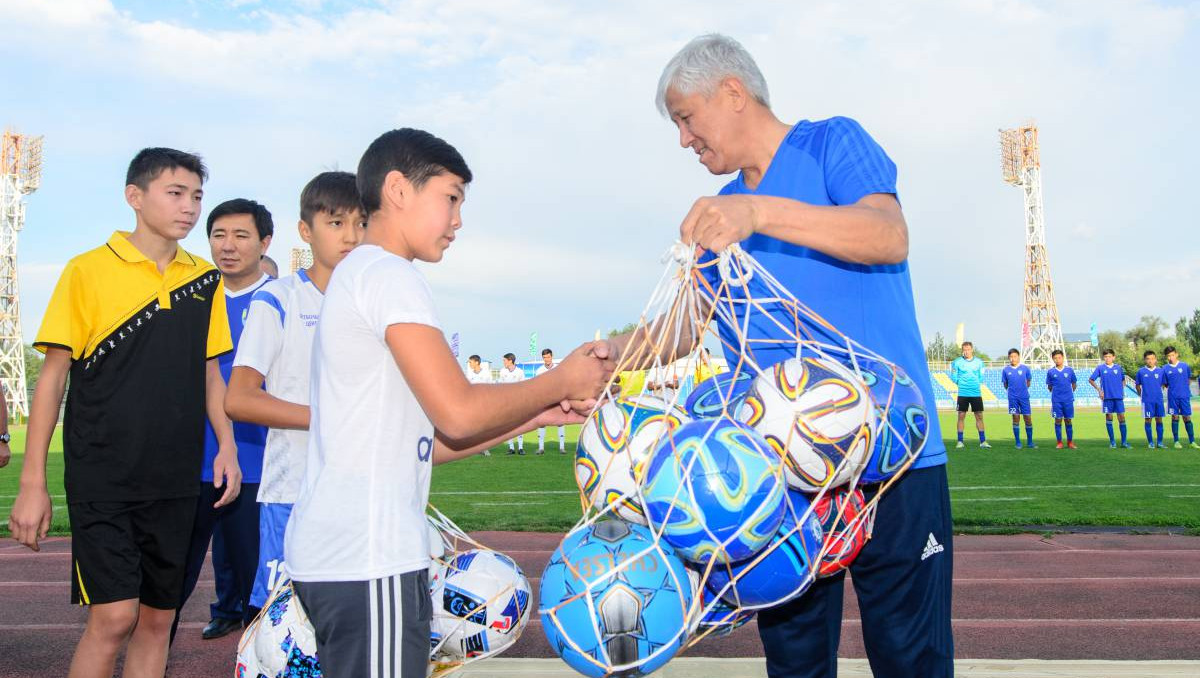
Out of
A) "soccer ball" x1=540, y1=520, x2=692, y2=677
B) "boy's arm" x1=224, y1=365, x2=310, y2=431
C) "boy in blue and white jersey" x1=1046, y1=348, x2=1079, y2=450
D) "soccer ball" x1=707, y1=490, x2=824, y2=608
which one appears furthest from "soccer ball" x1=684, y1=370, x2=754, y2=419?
"boy in blue and white jersey" x1=1046, y1=348, x2=1079, y2=450

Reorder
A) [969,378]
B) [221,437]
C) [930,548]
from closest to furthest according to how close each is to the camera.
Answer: [930,548] < [221,437] < [969,378]

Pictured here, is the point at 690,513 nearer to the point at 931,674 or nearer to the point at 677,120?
the point at 931,674

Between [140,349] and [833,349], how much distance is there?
2613 millimetres

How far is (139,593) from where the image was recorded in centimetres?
342

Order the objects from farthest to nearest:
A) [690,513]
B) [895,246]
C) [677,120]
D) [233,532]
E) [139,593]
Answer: [233,532], [139,593], [677,120], [895,246], [690,513]

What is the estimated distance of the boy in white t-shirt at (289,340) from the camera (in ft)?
12.8

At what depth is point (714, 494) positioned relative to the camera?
6.54 feet

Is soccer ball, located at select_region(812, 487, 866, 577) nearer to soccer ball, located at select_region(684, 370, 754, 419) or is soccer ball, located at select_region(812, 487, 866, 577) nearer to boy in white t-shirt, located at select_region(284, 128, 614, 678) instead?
soccer ball, located at select_region(684, 370, 754, 419)

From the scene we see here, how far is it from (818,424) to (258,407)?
2034 mm

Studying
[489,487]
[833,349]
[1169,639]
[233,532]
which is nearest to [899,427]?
[833,349]

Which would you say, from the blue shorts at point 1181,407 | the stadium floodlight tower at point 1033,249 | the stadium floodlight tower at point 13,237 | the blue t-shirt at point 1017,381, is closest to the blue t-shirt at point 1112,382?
the blue shorts at point 1181,407

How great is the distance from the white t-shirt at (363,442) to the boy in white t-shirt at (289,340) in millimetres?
1574

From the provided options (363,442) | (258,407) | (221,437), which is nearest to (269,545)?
(221,437)

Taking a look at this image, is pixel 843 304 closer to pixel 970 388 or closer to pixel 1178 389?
pixel 970 388
